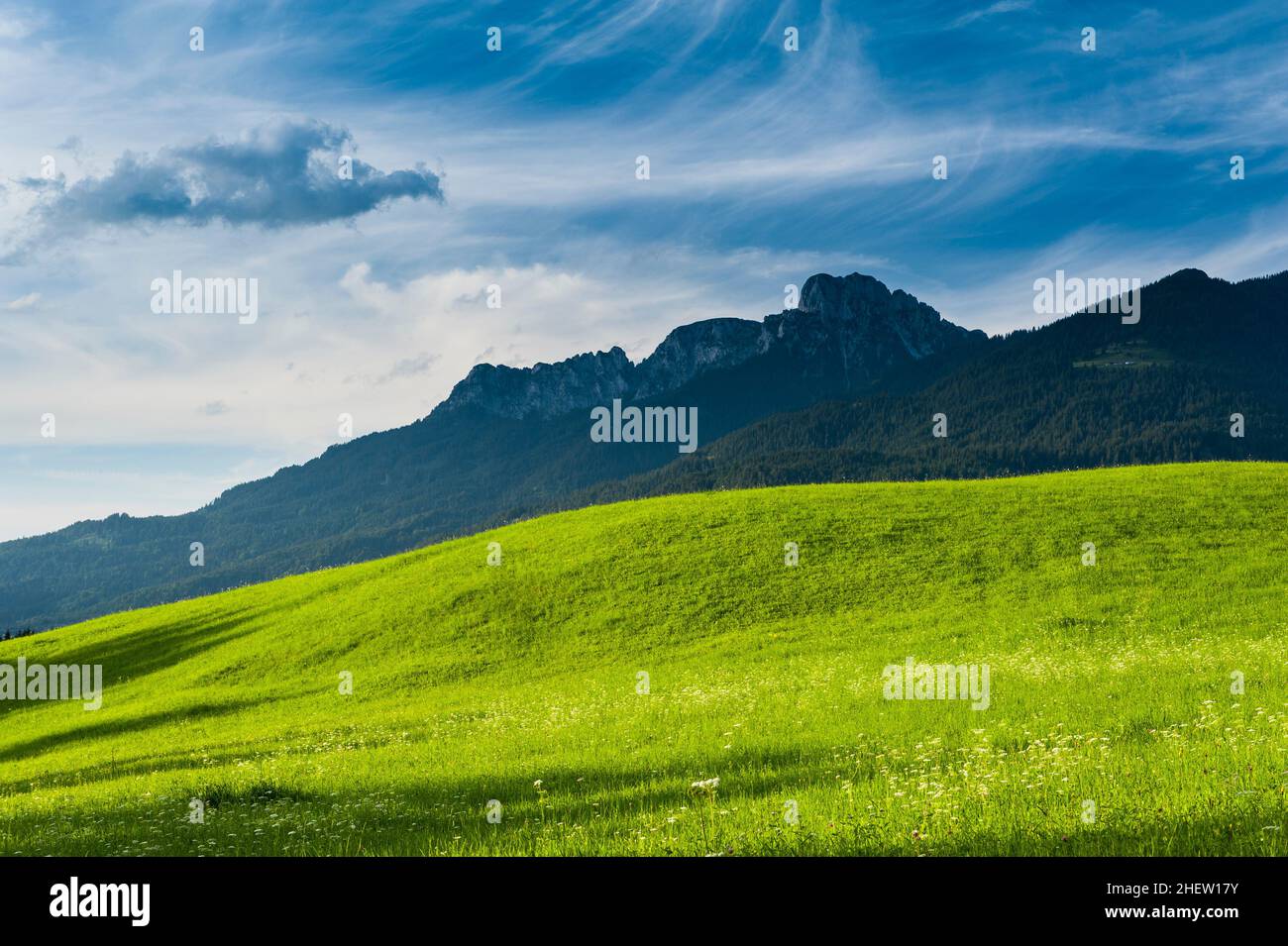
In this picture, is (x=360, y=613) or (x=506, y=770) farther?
(x=360, y=613)

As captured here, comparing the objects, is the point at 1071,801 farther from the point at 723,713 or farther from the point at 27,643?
the point at 27,643

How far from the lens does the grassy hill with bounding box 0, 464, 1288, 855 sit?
419 inches

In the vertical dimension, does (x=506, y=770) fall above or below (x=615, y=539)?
below

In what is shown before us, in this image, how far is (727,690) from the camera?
1153 inches

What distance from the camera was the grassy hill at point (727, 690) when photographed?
10.6 m

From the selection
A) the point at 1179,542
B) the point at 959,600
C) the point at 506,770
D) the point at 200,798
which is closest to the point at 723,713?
the point at 506,770

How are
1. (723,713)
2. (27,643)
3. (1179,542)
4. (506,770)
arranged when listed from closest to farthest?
(506,770), (723,713), (1179,542), (27,643)

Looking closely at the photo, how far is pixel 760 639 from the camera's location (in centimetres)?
4141

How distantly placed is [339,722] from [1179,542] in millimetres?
46418

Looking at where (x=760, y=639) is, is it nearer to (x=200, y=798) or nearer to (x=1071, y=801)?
(x=200, y=798)

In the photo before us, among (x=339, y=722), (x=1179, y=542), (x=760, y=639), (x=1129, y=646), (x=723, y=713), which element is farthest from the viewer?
(x=1179, y=542)
